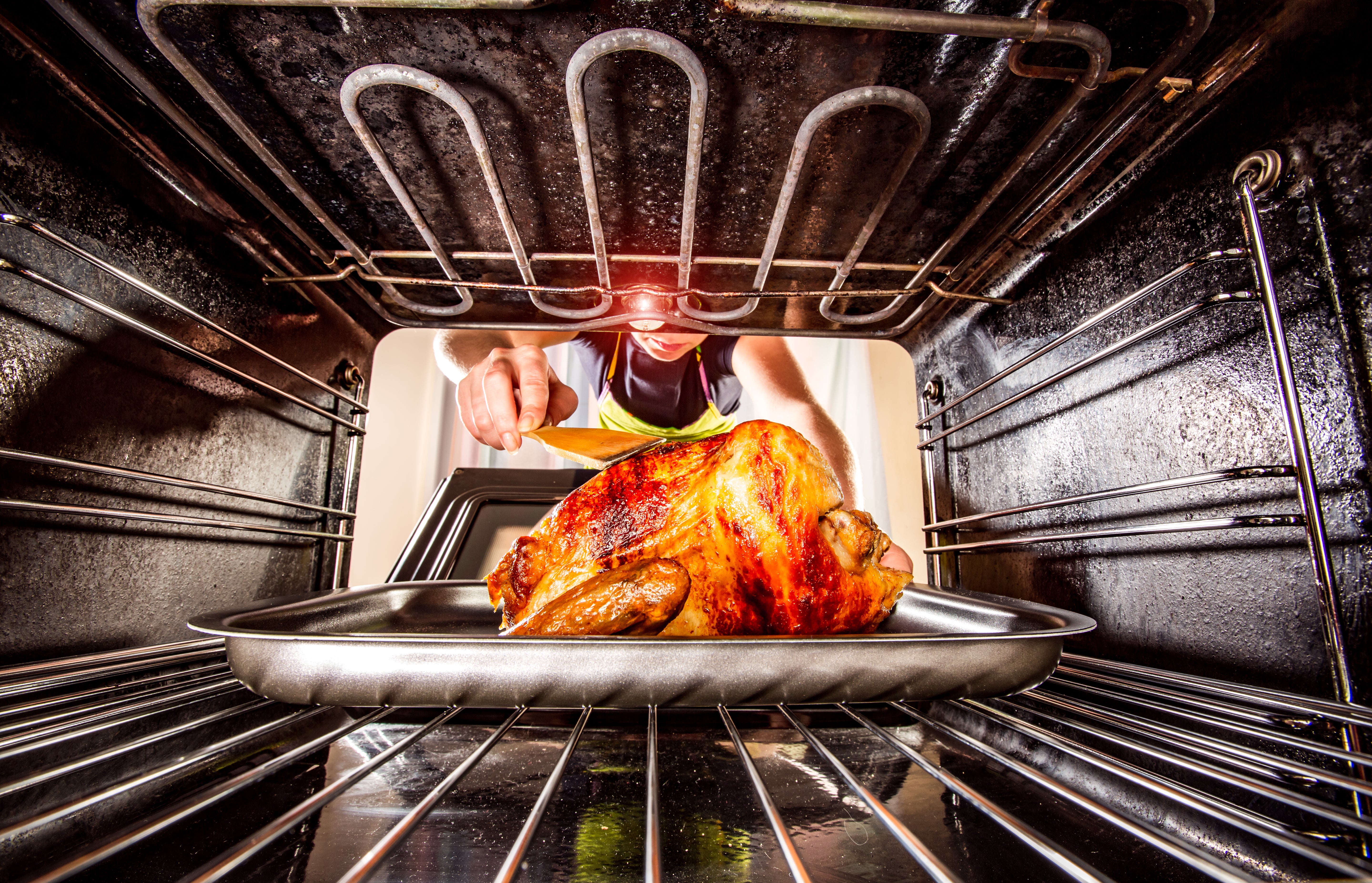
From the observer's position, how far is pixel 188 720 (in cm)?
77

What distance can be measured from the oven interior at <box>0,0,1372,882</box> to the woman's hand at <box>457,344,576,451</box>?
379 mm

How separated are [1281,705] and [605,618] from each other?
658 millimetres

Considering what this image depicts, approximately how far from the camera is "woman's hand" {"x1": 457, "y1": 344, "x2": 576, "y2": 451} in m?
1.43

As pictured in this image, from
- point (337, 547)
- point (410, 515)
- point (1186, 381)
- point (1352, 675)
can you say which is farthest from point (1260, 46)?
point (410, 515)

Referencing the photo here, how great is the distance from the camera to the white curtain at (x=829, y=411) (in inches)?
121

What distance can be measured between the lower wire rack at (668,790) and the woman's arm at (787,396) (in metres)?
2.19

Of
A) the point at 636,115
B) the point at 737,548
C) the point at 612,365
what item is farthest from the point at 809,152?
the point at 612,365

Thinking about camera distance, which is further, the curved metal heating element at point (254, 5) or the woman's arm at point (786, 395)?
the woman's arm at point (786, 395)

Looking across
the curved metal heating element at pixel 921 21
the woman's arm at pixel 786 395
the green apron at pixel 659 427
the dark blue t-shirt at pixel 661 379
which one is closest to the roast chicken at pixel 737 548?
the curved metal heating element at pixel 921 21

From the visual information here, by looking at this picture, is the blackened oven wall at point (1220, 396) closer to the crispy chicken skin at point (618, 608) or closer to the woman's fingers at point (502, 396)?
the crispy chicken skin at point (618, 608)

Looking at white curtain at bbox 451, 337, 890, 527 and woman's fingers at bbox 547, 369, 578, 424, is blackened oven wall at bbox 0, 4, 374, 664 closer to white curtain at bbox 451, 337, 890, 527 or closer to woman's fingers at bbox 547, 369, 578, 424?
woman's fingers at bbox 547, 369, 578, 424

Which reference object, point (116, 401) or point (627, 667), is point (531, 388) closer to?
point (116, 401)

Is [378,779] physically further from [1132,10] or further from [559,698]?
[1132,10]

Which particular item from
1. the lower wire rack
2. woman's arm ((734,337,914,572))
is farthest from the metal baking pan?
woman's arm ((734,337,914,572))
